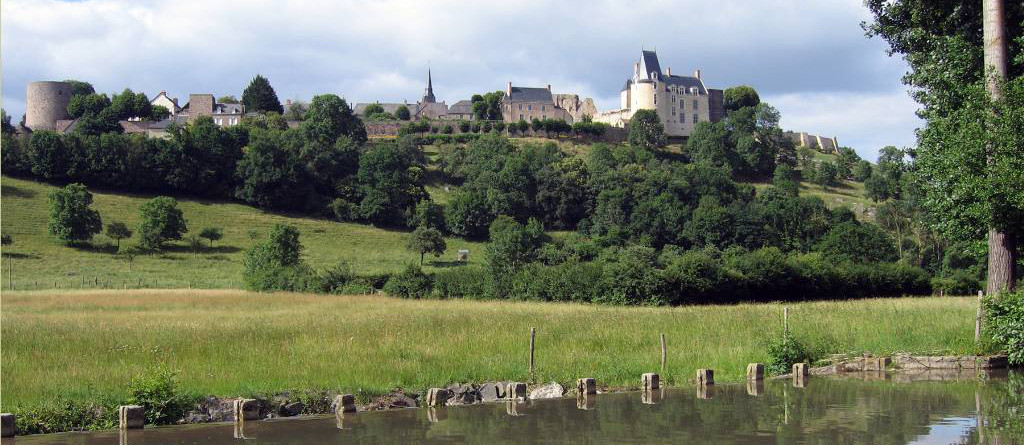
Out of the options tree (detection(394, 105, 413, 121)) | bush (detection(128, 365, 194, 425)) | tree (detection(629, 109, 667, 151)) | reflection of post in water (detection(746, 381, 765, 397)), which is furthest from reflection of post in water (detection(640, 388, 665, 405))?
tree (detection(394, 105, 413, 121))

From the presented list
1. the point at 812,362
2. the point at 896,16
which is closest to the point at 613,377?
the point at 812,362

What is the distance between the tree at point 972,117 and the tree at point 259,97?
13319cm

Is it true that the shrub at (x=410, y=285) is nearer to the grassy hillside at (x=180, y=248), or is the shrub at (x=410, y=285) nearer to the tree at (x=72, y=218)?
the grassy hillside at (x=180, y=248)

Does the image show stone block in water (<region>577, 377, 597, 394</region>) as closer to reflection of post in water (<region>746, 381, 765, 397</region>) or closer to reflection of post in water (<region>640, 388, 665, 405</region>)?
reflection of post in water (<region>640, 388, 665, 405</region>)

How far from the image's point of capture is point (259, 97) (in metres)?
148

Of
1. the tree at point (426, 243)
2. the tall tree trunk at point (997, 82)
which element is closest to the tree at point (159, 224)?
the tree at point (426, 243)

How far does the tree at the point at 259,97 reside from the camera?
147m

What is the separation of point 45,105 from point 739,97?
11451 cm

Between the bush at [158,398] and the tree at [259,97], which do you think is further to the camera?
the tree at [259,97]

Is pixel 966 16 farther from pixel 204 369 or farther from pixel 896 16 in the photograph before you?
pixel 204 369

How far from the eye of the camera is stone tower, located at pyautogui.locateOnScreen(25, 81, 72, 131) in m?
138

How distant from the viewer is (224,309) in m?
38.4

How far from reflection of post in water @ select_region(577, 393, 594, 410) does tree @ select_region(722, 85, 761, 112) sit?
15794 centimetres

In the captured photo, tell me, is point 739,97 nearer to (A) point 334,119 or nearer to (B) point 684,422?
(A) point 334,119
